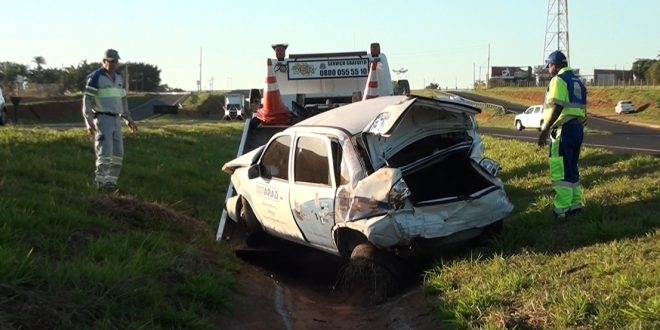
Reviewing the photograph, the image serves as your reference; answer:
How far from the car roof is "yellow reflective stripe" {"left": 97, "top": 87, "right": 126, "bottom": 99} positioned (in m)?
2.97

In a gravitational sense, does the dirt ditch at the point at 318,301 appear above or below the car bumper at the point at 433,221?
below

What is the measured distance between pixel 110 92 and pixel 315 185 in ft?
12.0

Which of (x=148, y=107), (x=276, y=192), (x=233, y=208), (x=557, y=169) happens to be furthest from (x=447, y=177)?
(x=148, y=107)

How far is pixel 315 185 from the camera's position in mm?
7039

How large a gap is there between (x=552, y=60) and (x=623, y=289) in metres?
3.58

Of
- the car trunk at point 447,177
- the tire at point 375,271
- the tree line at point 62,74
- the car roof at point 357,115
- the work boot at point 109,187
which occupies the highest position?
the tree line at point 62,74

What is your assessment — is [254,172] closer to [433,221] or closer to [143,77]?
[433,221]

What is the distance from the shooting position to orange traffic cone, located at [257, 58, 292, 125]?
1237 centimetres

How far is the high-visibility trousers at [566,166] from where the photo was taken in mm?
7453

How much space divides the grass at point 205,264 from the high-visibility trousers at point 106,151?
315mm

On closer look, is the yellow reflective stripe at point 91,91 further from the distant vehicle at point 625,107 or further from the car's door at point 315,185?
the distant vehicle at point 625,107

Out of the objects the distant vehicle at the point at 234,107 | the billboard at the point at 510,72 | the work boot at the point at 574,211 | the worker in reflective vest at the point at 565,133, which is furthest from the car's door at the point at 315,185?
the billboard at the point at 510,72

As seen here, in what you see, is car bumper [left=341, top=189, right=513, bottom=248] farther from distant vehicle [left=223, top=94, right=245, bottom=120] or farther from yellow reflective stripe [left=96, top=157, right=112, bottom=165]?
distant vehicle [left=223, top=94, right=245, bottom=120]

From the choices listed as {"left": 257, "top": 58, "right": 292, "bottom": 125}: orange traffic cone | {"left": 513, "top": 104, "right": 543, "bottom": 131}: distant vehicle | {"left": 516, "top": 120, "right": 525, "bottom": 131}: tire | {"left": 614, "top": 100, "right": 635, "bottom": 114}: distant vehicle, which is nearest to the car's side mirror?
{"left": 257, "top": 58, "right": 292, "bottom": 125}: orange traffic cone
